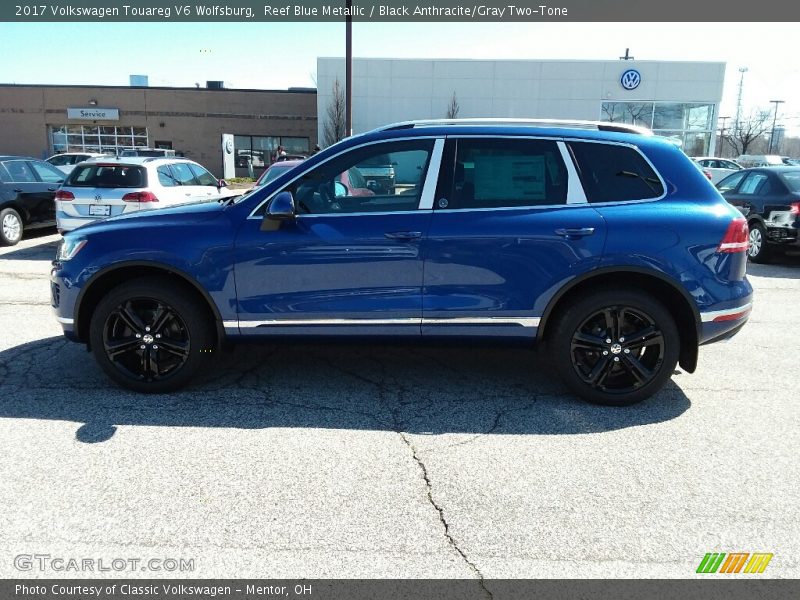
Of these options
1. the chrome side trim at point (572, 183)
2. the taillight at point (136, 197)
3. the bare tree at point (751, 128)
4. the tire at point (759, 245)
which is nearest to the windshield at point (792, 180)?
the tire at point (759, 245)

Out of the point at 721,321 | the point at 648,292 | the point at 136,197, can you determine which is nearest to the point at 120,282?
the point at 648,292

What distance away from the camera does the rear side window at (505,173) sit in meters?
4.01

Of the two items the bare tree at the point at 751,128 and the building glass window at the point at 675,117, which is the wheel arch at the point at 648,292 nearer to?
the building glass window at the point at 675,117

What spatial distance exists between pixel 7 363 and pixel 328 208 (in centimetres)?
310

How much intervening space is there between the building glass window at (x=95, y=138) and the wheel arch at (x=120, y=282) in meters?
37.1

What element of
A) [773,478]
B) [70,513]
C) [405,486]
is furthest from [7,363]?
[773,478]

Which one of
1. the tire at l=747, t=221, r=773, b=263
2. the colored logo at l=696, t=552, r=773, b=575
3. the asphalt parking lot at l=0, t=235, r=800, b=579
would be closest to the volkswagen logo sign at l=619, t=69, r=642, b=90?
the tire at l=747, t=221, r=773, b=263

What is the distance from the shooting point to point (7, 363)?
4.88 meters

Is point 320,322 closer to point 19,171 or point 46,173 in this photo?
point 19,171

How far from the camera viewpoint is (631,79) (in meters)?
30.1

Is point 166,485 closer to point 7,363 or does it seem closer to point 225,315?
point 225,315

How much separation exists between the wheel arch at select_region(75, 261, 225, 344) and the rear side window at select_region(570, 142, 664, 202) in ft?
8.92

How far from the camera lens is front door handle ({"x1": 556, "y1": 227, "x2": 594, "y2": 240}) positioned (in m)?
3.88

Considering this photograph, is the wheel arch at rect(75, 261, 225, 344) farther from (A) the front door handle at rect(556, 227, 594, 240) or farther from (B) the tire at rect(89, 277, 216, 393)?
(A) the front door handle at rect(556, 227, 594, 240)
